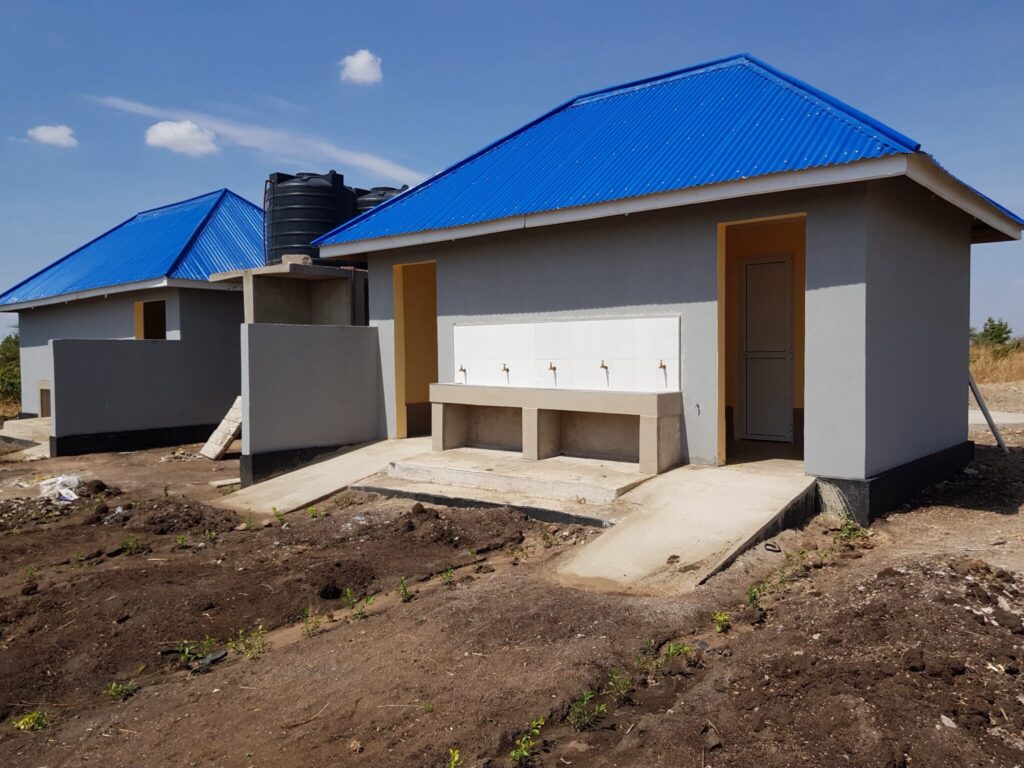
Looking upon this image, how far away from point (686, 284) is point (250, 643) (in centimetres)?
604

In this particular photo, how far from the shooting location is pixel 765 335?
1159 centimetres

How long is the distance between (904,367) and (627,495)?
3.52m

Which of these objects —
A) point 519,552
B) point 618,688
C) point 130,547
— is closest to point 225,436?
point 130,547

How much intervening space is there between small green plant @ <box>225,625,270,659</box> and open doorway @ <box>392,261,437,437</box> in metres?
7.05

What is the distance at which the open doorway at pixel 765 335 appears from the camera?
36.9 feet

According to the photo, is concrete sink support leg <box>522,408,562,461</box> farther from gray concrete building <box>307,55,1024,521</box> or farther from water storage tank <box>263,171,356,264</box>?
water storage tank <box>263,171,356,264</box>

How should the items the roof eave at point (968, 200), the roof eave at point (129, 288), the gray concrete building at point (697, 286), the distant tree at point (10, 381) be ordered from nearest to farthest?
the roof eave at point (968, 200) → the gray concrete building at point (697, 286) → the roof eave at point (129, 288) → the distant tree at point (10, 381)

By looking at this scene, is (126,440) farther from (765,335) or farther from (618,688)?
(618,688)

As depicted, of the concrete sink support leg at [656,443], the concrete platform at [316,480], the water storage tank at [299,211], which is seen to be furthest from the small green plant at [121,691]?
the water storage tank at [299,211]

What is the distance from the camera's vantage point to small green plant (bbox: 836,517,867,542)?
771 centimetres

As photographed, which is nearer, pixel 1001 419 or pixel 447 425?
pixel 447 425

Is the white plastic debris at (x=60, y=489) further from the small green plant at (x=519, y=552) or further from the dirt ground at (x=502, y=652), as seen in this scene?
the small green plant at (x=519, y=552)

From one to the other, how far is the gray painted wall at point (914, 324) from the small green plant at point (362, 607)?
5.07 meters

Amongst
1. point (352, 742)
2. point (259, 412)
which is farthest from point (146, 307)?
point (352, 742)
